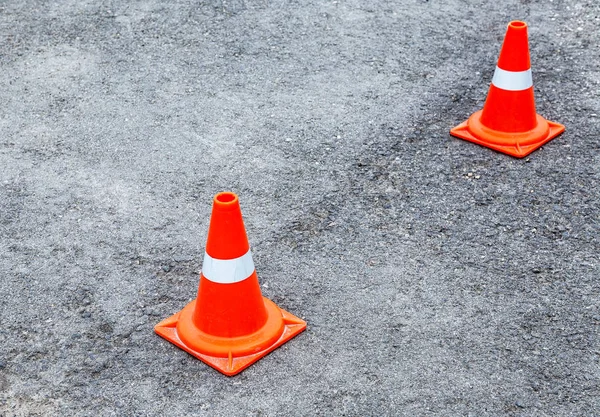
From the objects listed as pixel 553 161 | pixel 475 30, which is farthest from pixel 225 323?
pixel 475 30

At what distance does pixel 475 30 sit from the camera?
6.62 metres

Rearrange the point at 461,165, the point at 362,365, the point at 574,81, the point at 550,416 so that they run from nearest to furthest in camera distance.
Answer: the point at 550,416 → the point at 362,365 → the point at 461,165 → the point at 574,81

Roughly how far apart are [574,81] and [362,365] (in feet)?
10.9

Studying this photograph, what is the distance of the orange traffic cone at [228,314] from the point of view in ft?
11.5

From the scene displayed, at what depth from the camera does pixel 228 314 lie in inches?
141

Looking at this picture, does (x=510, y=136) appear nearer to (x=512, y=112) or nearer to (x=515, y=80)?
(x=512, y=112)

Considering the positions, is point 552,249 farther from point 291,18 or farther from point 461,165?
point 291,18

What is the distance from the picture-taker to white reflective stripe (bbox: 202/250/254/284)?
3.54m

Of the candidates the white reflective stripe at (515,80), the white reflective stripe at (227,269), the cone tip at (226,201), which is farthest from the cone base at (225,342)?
the white reflective stripe at (515,80)

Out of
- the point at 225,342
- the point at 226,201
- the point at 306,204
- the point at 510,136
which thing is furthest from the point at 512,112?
the point at 225,342

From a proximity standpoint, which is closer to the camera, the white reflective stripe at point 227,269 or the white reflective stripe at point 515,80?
the white reflective stripe at point 227,269

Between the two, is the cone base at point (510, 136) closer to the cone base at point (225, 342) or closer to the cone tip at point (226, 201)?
the cone base at point (225, 342)

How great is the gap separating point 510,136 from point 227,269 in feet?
8.06

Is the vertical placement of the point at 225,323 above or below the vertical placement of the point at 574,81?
below
